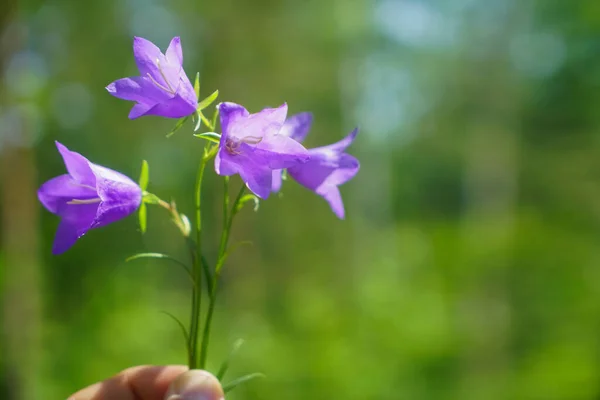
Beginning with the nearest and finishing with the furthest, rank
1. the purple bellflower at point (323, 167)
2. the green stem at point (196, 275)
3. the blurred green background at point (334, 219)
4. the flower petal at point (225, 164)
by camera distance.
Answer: the flower petal at point (225, 164) → the green stem at point (196, 275) → the purple bellflower at point (323, 167) → the blurred green background at point (334, 219)

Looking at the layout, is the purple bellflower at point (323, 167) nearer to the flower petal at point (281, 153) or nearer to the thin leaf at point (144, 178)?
the flower petal at point (281, 153)

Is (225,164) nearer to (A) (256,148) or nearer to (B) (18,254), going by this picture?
(A) (256,148)

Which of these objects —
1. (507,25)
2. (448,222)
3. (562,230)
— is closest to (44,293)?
(507,25)

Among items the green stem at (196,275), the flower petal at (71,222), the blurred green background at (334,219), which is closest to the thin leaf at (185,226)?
the green stem at (196,275)

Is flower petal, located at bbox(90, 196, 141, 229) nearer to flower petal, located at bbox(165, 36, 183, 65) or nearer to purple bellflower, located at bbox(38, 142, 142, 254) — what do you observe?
purple bellflower, located at bbox(38, 142, 142, 254)

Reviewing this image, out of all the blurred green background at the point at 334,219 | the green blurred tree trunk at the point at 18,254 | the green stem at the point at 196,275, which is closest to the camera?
the green stem at the point at 196,275
